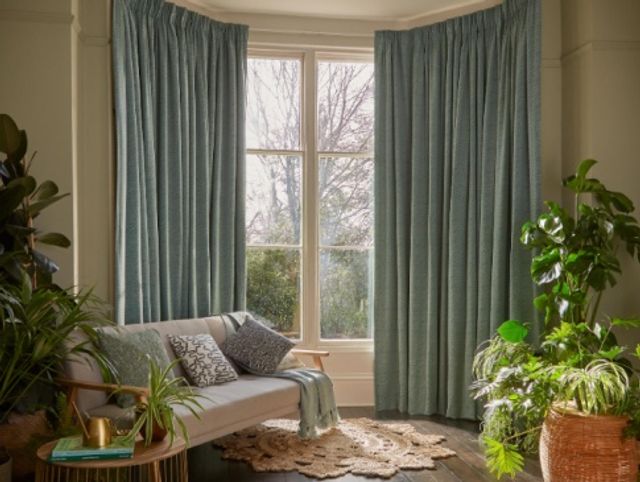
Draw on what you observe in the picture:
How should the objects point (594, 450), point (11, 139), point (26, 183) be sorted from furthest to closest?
1. point (11, 139)
2. point (26, 183)
3. point (594, 450)

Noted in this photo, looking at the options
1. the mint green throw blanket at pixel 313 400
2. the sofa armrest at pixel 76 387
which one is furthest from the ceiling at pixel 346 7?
the sofa armrest at pixel 76 387

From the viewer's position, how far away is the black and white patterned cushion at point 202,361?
4.24 m

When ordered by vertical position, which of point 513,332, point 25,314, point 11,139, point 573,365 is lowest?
point 573,365

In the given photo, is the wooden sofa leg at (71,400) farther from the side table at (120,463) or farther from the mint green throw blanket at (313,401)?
the mint green throw blanket at (313,401)

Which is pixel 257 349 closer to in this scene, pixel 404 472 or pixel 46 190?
pixel 404 472

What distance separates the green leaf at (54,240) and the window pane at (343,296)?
222 cm

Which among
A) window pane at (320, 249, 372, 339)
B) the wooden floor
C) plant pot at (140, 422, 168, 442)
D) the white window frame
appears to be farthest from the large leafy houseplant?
window pane at (320, 249, 372, 339)

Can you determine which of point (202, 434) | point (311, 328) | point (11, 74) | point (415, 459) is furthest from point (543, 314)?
point (11, 74)

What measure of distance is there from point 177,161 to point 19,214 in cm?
141

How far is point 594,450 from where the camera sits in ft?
11.3

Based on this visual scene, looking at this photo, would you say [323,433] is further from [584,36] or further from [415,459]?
[584,36]

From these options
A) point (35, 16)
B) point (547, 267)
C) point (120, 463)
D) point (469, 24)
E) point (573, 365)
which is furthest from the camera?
point (469, 24)

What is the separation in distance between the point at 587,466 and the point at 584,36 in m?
2.61

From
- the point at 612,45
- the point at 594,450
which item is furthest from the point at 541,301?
the point at 612,45
